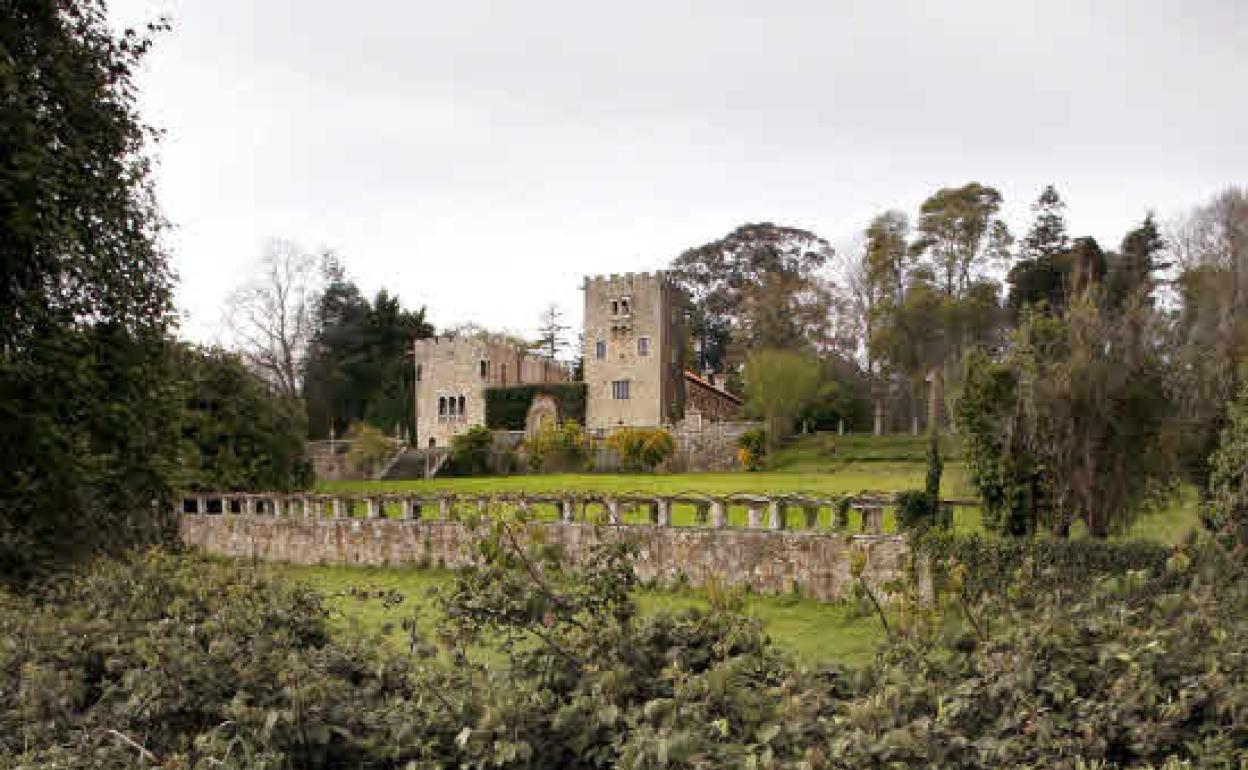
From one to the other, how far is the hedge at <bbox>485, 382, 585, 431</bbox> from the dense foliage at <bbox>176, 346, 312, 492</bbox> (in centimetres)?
2117

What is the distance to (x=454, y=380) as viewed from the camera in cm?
4650

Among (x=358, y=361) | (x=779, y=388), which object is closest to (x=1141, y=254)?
(x=779, y=388)

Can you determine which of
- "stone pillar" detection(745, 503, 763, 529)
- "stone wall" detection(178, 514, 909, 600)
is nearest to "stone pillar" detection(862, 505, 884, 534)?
"stone wall" detection(178, 514, 909, 600)

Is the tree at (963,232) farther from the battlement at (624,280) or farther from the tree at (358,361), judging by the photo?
the tree at (358,361)

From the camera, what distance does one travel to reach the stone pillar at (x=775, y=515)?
11875 millimetres

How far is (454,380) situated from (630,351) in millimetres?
9645

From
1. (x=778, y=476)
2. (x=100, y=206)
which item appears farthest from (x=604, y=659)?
(x=778, y=476)

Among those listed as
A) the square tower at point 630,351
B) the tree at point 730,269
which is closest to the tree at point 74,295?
the square tower at point 630,351

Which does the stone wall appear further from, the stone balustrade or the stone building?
the stone building

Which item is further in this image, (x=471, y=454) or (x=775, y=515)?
(x=471, y=454)

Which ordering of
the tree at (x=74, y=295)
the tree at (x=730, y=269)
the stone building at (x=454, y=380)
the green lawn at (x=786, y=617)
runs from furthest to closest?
1. the tree at (x=730, y=269)
2. the stone building at (x=454, y=380)
3. the green lawn at (x=786, y=617)
4. the tree at (x=74, y=295)

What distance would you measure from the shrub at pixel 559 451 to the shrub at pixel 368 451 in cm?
769

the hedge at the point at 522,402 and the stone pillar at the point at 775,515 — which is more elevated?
the hedge at the point at 522,402

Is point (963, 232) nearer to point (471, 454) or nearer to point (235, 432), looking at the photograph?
point (471, 454)
